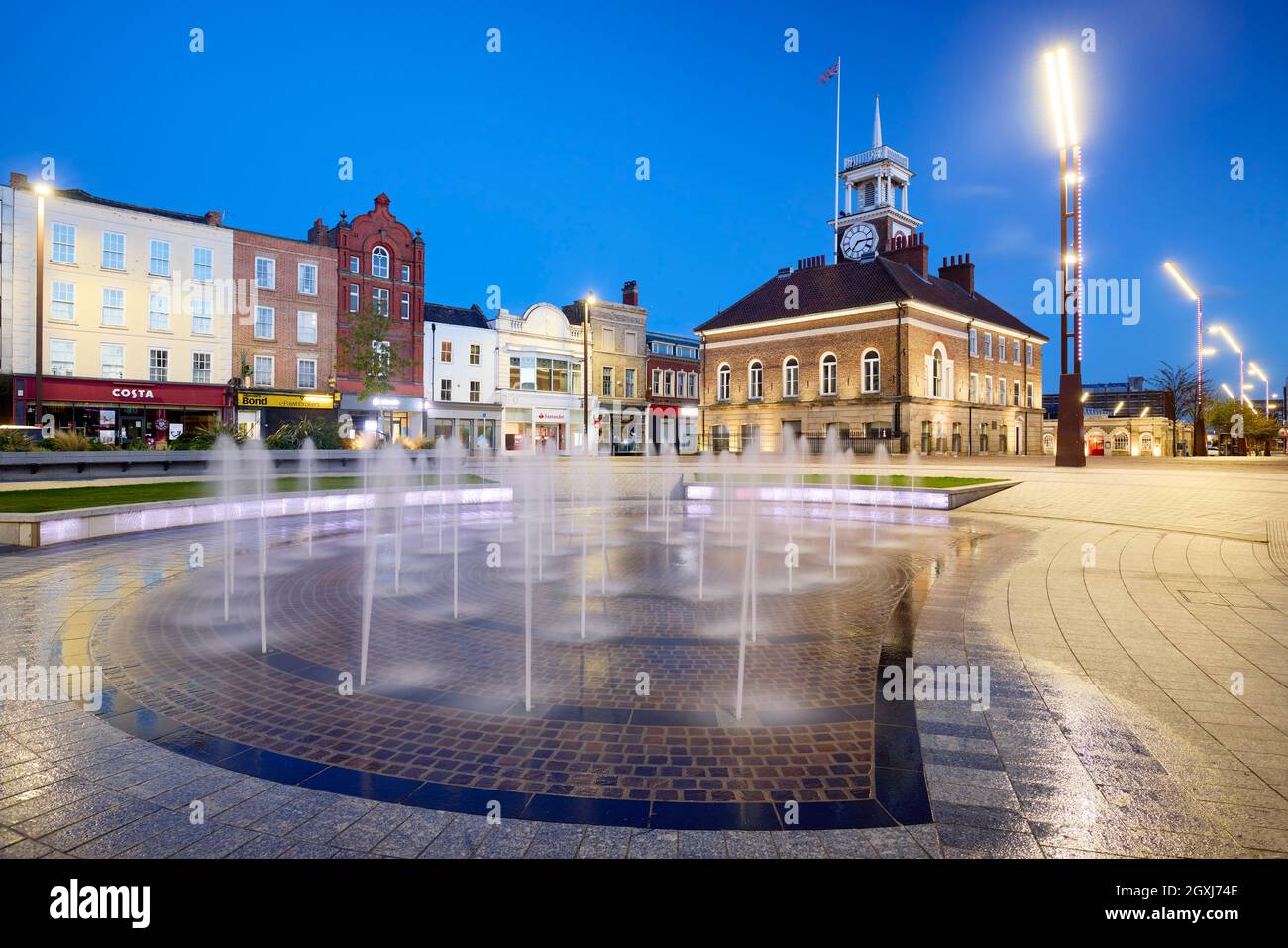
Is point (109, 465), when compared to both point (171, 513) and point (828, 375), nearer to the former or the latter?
point (171, 513)

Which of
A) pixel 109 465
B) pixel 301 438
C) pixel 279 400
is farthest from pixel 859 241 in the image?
pixel 109 465

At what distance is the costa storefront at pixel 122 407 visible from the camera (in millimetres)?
31681

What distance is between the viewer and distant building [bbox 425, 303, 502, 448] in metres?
46.0

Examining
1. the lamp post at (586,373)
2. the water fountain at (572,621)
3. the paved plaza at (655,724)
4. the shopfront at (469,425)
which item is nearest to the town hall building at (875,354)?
the lamp post at (586,373)

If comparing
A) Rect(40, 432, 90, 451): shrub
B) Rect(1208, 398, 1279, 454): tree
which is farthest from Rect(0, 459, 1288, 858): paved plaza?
Rect(1208, 398, 1279, 454): tree

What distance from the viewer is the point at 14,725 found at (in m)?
4.45

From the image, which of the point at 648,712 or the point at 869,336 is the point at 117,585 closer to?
the point at 648,712

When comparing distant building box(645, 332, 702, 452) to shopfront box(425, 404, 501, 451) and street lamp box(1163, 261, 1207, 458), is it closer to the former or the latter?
shopfront box(425, 404, 501, 451)

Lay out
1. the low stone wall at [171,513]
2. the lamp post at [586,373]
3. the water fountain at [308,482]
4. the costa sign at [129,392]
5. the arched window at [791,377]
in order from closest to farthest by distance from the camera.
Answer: the low stone wall at [171,513]
the water fountain at [308,482]
the costa sign at [129,392]
the lamp post at [586,373]
the arched window at [791,377]

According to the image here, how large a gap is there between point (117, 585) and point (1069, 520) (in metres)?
18.4

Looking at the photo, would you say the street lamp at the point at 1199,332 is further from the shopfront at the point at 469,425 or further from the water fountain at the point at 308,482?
the shopfront at the point at 469,425

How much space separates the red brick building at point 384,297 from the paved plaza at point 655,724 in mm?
34196

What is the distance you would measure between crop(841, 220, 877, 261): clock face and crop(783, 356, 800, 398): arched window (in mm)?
13791

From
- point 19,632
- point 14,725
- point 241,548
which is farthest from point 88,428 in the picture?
point 14,725
